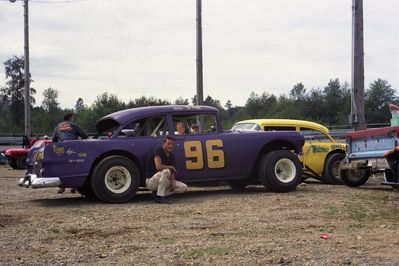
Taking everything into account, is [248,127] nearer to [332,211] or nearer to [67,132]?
[67,132]

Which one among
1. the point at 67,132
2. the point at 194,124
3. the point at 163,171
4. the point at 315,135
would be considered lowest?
the point at 163,171

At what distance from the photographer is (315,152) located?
1370 cm

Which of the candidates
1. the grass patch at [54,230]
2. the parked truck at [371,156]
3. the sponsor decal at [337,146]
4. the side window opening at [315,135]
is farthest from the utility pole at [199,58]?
the grass patch at [54,230]

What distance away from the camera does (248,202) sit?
9570 mm

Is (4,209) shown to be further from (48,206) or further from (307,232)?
(307,232)

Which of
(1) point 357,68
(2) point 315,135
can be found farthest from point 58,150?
(1) point 357,68

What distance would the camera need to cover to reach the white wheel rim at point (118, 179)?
997cm

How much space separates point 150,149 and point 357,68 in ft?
26.7

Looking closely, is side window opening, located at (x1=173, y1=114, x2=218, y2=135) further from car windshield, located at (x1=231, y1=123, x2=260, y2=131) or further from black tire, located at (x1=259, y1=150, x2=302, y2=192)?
car windshield, located at (x1=231, y1=123, x2=260, y2=131)

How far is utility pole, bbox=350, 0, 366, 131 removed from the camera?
52.4 feet

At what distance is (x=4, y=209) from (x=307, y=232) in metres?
5.22

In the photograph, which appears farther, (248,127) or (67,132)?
(248,127)

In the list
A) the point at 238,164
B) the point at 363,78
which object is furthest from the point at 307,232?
the point at 363,78

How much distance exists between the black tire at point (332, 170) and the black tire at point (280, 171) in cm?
260
